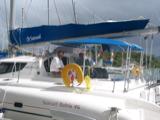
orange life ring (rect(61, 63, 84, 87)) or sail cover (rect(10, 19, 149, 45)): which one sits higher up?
sail cover (rect(10, 19, 149, 45))

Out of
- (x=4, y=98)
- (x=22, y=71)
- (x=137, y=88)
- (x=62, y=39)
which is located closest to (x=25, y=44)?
(x=22, y=71)

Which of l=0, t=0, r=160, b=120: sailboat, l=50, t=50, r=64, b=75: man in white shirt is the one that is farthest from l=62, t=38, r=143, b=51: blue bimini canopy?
l=50, t=50, r=64, b=75: man in white shirt

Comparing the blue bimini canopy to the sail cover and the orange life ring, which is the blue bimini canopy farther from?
the orange life ring

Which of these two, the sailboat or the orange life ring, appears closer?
the sailboat

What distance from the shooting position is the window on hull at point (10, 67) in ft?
26.8

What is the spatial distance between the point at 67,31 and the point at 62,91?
1.47 m

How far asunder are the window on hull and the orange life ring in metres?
1.64

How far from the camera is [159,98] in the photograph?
7707 millimetres

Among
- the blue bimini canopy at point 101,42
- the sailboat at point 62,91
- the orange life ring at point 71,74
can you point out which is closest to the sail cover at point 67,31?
the sailboat at point 62,91

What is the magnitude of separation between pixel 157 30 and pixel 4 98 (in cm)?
317

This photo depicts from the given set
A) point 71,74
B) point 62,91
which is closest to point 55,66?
point 71,74

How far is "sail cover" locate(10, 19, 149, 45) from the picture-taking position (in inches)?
274

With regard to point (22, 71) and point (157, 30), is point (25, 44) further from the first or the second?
point (157, 30)

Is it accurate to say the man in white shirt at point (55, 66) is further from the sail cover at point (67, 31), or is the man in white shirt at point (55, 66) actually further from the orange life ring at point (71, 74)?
the orange life ring at point (71, 74)
